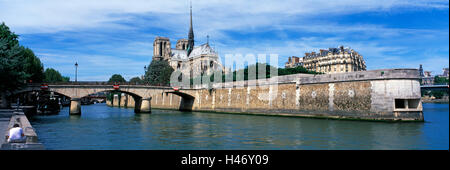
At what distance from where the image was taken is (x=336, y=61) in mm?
79125

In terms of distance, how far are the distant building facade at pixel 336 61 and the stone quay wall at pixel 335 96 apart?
131 ft

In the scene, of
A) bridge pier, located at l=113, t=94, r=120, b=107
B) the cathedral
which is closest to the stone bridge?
the cathedral

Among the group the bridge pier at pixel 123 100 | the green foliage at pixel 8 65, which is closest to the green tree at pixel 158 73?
the bridge pier at pixel 123 100

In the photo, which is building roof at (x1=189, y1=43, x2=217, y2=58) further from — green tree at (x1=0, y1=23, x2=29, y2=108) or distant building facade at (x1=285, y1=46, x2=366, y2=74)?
green tree at (x1=0, y1=23, x2=29, y2=108)

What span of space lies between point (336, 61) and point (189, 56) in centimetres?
4786

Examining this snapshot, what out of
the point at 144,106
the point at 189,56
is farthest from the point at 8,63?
the point at 189,56

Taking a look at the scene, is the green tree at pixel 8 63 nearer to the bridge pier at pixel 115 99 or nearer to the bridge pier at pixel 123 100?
the bridge pier at pixel 123 100

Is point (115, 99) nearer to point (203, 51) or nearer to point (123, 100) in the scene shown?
point (123, 100)

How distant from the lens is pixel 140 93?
151ft
